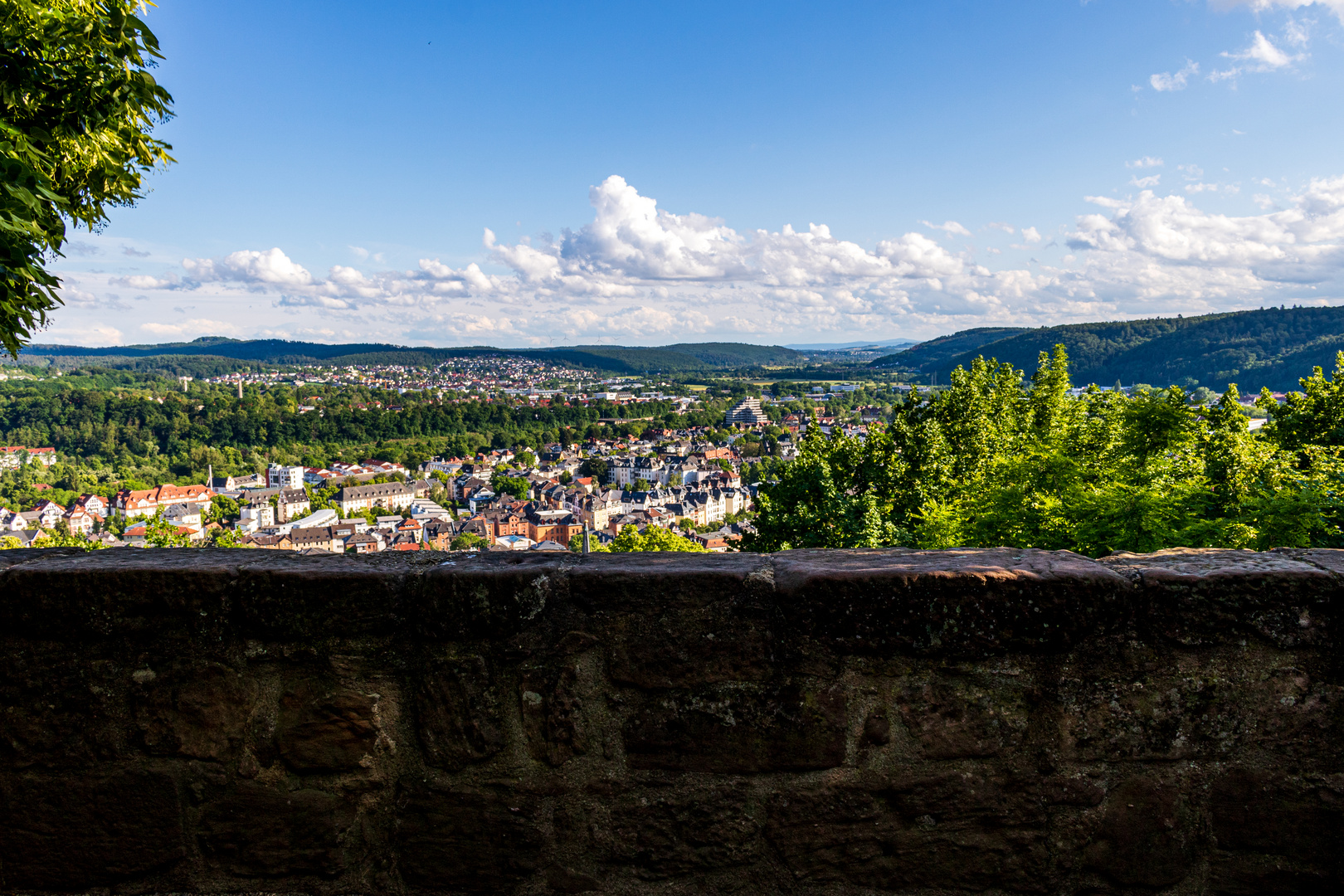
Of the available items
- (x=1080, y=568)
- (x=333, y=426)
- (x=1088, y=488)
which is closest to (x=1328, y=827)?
(x=1080, y=568)

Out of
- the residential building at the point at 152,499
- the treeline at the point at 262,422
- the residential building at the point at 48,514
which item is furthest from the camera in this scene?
the treeline at the point at 262,422

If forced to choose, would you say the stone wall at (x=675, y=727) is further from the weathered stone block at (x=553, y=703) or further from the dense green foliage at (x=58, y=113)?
the dense green foliage at (x=58, y=113)

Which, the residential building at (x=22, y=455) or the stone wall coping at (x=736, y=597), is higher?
the stone wall coping at (x=736, y=597)

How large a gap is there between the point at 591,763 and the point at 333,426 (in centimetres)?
13129

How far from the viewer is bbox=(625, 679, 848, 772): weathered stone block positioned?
1.41 meters

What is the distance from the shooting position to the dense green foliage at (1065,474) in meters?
8.41

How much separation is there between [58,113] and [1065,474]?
12152 millimetres

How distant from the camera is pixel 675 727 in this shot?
1422 mm

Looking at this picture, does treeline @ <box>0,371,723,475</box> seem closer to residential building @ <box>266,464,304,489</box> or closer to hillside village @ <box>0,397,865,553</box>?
hillside village @ <box>0,397,865,553</box>

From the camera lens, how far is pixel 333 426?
4813 inches

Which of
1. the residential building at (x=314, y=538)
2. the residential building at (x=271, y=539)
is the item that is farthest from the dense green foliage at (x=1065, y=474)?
the residential building at (x=314, y=538)

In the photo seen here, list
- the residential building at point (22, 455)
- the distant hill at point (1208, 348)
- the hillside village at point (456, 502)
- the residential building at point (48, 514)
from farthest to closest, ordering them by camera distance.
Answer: the distant hill at point (1208, 348), the residential building at point (22, 455), the hillside village at point (456, 502), the residential building at point (48, 514)

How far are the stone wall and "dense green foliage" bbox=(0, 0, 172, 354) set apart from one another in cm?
336

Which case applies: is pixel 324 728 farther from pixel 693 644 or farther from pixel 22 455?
pixel 22 455
